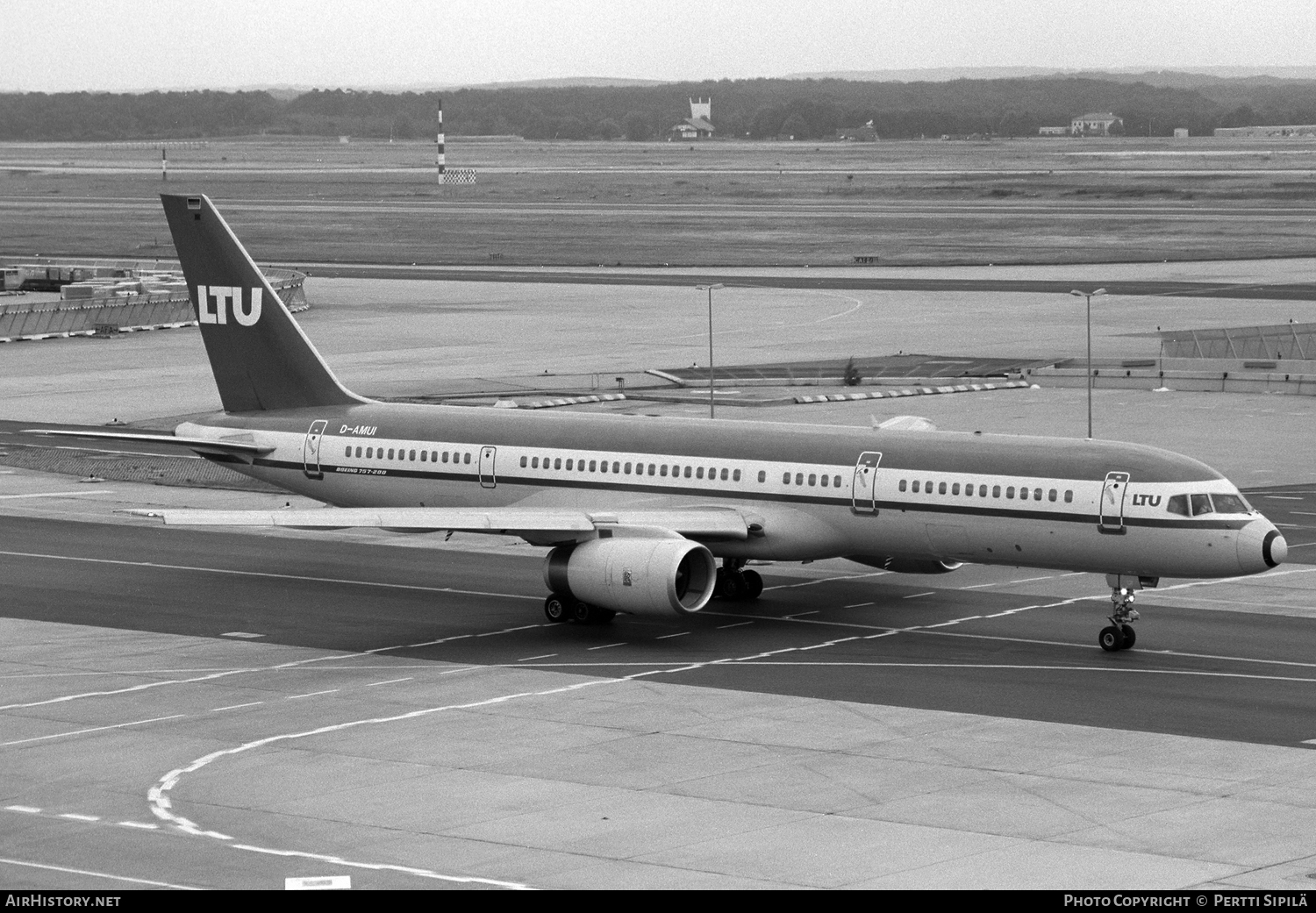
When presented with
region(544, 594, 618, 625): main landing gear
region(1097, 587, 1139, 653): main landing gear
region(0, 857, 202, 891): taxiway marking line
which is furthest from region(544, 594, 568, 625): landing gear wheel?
region(0, 857, 202, 891): taxiway marking line

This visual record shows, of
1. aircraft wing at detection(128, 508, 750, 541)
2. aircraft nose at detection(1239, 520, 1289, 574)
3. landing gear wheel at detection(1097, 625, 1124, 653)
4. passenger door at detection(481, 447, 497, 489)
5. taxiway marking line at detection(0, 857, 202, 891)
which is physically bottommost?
taxiway marking line at detection(0, 857, 202, 891)

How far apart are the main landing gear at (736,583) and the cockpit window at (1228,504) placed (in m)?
11.7

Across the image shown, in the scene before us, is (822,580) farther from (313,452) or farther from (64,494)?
(64,494)

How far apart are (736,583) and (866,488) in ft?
15.7

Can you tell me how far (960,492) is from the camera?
4428 centimetres

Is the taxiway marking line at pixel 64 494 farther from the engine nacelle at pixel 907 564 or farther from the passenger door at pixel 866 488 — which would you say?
the passenger door at pixel 866 488

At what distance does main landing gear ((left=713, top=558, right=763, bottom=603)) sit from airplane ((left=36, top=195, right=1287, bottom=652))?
6 cm

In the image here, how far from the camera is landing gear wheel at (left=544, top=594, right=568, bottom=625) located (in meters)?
45.6

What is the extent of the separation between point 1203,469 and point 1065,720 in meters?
9.58

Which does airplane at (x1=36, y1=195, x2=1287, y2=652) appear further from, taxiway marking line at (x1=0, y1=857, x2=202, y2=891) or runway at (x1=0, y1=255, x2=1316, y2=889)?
taxiway marking line at (x1=0, y1=857, x2=202, y2=891)

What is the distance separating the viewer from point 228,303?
2121 inches

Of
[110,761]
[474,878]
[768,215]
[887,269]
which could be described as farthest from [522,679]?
[768,215]

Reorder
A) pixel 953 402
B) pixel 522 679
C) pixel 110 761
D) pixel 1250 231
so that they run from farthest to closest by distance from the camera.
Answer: pixel 1250 231 < pixel 953 402 < pixel 522 679 < pixel 110 761
